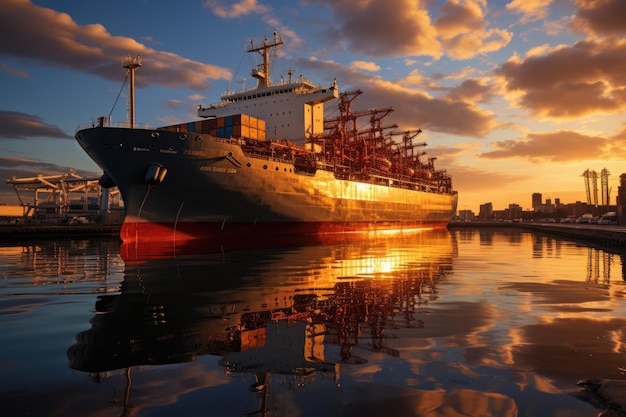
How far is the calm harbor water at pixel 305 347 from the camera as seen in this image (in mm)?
4426

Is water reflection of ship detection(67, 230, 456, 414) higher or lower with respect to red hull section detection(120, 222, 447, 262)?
lower

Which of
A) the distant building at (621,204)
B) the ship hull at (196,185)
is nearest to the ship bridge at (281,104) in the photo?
the ship hull at (196,185)

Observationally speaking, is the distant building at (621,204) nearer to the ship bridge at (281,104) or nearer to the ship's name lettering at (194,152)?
the ship bridge at (281,104)

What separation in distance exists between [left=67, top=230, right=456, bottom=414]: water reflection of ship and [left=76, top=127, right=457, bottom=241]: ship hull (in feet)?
46.1

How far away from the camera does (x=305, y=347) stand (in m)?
6.39

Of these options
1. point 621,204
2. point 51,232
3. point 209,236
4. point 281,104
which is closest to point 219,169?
point 209,236

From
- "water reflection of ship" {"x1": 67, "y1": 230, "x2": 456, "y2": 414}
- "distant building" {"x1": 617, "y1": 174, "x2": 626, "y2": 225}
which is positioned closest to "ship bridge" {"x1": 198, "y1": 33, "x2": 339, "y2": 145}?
"water reflection of ship" {"x1": 67, "y1": 230, "x2": 456, "y2": 414}

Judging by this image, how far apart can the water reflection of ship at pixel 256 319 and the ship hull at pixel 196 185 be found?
553 inches

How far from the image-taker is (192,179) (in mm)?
28750

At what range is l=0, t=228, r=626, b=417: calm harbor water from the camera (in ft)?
14.5

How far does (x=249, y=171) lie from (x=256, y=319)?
23.9m

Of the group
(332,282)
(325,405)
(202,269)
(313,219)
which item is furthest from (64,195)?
(325,405)

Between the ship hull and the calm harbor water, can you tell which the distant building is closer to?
the ship hull

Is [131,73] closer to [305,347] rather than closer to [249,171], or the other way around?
[249,171]
